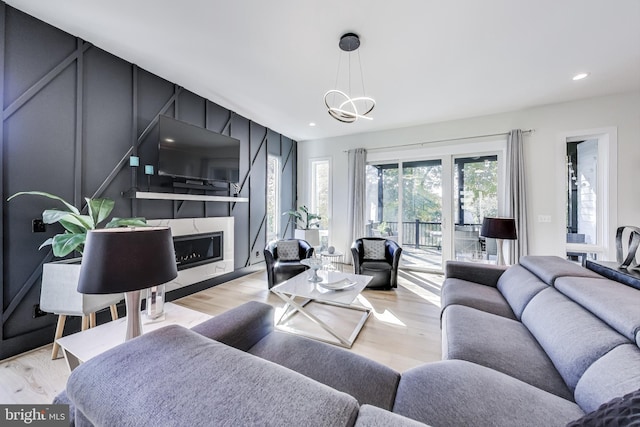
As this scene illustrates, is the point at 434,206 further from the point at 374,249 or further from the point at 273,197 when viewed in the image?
the point at 273,197

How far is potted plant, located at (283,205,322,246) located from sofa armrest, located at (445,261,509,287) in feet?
9.03

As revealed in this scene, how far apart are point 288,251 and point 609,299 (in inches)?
138

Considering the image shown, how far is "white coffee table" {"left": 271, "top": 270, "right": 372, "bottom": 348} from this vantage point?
2.31 m

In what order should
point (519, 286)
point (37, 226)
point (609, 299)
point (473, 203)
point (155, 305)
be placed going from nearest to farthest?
point (609, 299) → point (155, 305) → point (519, 286) → point (37, 226) → point (473, 203)

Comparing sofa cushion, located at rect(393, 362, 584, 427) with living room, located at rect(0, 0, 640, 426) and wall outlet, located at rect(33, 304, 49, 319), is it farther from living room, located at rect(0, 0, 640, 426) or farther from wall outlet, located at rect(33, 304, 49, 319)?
wall outlet, located at rect(33, 304, 49, 319)

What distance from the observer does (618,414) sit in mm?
570

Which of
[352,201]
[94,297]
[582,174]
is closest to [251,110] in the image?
[352,201]

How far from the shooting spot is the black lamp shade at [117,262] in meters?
0.99

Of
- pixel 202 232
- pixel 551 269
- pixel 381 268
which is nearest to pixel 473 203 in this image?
pixel 381 268

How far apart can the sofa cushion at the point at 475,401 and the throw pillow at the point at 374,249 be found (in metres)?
3.03

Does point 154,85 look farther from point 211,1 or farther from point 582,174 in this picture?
point 582,174

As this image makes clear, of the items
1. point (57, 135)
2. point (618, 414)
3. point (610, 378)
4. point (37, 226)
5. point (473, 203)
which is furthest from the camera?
point (473, 203)

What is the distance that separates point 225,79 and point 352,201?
322 centimetres

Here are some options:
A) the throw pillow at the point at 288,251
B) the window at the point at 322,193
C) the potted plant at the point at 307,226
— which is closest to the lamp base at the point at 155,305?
the throw pillow at the point at 288,251
